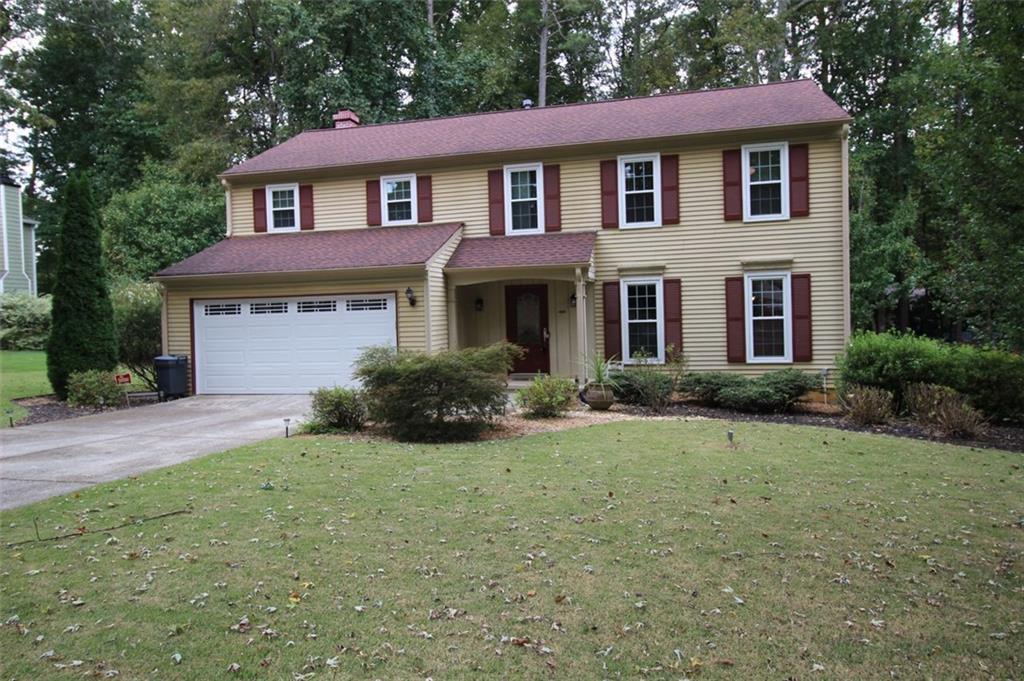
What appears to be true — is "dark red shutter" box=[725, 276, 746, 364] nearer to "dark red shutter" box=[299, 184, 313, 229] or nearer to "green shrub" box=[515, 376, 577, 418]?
"green shrub" box=[515, 376, 577, 418]

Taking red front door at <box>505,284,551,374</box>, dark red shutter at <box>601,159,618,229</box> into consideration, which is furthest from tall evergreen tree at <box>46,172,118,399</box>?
dark red shutter at <box>601,159,618,229</box>

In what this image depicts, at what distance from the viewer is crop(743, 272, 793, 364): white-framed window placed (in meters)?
15.1

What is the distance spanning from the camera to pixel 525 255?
15.2m

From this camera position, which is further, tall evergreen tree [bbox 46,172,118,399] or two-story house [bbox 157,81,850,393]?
two-story house [bbox 157,81,850,393]

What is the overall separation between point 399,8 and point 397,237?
14.2 m

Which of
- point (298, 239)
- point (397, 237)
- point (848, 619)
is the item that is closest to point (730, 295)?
point (397, 237)

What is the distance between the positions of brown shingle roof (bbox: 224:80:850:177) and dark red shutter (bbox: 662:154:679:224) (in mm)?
636

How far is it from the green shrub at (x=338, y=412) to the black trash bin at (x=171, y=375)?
680 centimetres

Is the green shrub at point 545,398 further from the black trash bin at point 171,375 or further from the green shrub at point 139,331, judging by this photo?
the green shrub at point 139,331

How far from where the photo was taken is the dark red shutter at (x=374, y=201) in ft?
56.7

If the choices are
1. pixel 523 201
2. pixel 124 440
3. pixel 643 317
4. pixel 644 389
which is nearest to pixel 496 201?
pixel 523 201

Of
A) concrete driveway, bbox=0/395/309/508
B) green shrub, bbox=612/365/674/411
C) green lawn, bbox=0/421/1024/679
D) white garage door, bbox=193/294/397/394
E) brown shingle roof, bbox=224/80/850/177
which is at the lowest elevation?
green lawn, bbox=0/421/1024/679

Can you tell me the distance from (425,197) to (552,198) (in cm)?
312

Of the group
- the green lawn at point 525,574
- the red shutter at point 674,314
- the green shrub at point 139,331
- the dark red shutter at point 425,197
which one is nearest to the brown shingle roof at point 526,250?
the dark red shutter at point 425,197
